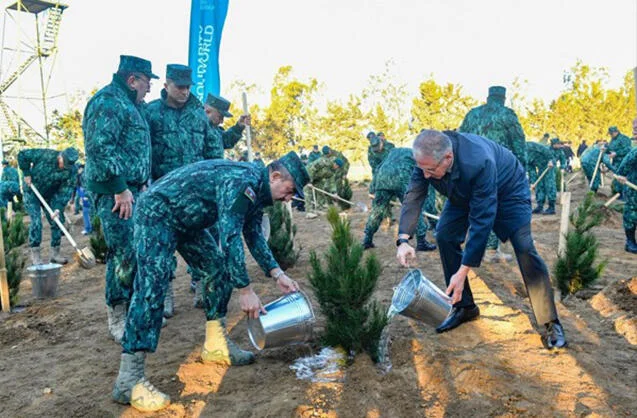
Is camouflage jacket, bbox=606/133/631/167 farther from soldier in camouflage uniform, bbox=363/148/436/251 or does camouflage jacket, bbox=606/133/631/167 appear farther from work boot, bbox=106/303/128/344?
work boot, bbox=106/303/128/344

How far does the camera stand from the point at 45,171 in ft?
24.6

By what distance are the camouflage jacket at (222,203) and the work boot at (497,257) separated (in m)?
4.27

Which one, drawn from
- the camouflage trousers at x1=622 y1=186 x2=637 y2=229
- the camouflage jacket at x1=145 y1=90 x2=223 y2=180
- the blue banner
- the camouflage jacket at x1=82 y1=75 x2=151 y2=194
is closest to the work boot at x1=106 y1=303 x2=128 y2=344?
the camouflage jacket at x1=82 y1=75 x2=151 y2=194

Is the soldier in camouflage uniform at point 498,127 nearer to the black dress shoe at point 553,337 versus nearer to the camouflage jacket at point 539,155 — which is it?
the black dress shoe at point 553,337

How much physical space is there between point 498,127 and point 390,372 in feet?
13.8

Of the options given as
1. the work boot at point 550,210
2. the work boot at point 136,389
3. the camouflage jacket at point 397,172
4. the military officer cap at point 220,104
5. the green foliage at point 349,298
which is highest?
the military officer cap at point 220,104

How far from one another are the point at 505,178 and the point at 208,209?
205 centimetres

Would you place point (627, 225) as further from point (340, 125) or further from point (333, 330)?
point (340, 125)

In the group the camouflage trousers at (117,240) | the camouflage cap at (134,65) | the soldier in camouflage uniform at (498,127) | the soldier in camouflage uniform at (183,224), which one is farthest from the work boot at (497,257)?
the camouflage cap at (134,65)

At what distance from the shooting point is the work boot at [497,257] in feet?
21.1

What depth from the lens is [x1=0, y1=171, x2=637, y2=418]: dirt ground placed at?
9.21 feet

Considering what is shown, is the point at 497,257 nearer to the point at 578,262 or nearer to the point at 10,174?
the point at 578,262

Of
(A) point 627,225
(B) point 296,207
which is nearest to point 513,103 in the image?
(B) point 296,207

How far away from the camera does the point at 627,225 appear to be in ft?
23.9
